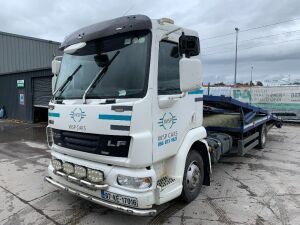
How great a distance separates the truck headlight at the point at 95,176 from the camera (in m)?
3.55

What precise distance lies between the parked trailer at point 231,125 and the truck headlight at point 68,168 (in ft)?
8.63

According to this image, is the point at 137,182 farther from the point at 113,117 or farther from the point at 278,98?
the point at 278,98

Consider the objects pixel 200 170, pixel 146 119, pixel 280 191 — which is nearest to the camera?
pixel 146 119

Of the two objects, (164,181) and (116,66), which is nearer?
(116,66)

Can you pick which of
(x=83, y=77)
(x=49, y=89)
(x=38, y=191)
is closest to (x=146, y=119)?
(x=83, y=77)

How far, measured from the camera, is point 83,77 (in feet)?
13.0

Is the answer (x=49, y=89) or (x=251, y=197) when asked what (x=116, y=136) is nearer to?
(x=251, y=197)

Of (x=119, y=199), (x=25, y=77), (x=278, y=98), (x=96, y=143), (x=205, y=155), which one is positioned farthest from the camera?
(x=25, y=77)

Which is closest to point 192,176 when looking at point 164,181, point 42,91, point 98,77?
point 164,181

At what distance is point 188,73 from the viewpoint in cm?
342

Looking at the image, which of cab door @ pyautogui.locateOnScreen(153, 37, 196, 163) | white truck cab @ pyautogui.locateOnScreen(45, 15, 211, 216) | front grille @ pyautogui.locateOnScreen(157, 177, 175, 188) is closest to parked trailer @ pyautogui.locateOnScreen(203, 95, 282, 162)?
cab door @ pyautogui.locateOnScreen(153, 37, 196, 163)

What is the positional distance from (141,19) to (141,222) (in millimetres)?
2748

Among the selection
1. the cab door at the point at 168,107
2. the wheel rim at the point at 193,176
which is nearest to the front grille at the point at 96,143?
the cab door at the point at 168,107

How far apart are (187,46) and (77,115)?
5.79 feet
